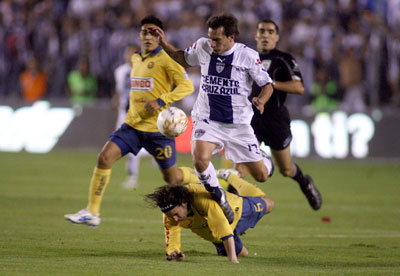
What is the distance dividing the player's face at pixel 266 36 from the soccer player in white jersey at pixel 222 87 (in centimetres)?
210

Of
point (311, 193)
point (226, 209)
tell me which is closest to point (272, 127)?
point (311, 193)

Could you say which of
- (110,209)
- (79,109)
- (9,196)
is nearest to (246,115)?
(110,209)

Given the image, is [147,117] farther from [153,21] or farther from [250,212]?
[250,212]

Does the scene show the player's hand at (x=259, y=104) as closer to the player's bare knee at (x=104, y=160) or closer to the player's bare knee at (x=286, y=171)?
the player's bare knee at (x=104, y=160)

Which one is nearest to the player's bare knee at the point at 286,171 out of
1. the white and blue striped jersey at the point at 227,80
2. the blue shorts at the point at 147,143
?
the blue shorts at the point at 147,143

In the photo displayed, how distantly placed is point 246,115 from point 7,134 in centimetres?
1356

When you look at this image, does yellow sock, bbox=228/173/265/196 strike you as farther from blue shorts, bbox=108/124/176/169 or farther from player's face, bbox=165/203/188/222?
player's face, bbox=165/203/188/222

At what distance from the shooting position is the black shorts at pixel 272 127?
10.9m

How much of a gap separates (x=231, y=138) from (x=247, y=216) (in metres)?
0.96

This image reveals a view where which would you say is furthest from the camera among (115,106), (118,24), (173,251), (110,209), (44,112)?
(118,24)

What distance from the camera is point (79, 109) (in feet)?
69.6

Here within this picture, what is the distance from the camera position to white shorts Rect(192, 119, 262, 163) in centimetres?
879

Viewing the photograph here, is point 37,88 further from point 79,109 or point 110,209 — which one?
point 110,209

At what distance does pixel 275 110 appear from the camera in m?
11.0
